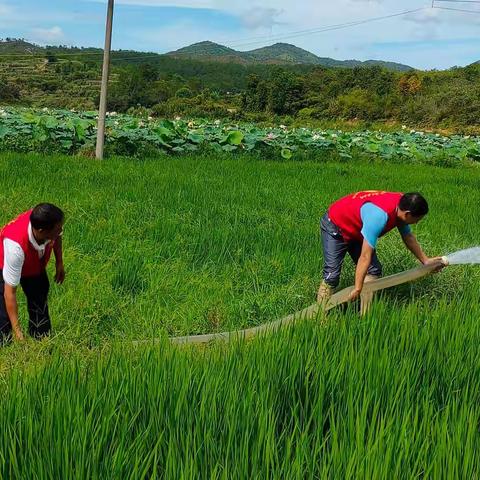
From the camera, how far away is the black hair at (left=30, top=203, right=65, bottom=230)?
265 centimetres

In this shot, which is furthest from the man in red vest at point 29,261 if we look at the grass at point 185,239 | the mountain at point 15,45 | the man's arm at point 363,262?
the mountain at point 15,45

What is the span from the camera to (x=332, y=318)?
309 centimetres

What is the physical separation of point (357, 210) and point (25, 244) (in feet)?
6.83

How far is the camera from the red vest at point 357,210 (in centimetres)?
348

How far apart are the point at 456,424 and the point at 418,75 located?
46.1m

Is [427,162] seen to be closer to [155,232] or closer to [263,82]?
[155,232]

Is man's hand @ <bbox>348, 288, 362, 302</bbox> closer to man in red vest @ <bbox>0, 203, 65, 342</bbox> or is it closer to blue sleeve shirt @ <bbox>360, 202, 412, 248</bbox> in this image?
blue sleeve shirt @ <bbox>360, 202, 412, 248</bbox>

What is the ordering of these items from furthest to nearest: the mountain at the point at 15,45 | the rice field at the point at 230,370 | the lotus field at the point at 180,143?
the mountain at the point at 15,45
the lotus field at the point at 180,143
the rice field at the point at 230,370

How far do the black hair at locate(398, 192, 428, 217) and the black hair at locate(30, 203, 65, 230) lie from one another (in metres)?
1.95

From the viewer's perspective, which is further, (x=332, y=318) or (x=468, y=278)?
(x=468, y=278)

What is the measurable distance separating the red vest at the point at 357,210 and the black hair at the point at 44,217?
6.29ft

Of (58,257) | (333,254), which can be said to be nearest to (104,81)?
(333,254)

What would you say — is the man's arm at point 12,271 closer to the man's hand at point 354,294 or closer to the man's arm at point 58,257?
the man's arm at point 58,257

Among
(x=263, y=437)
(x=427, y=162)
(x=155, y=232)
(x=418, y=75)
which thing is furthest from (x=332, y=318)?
(x=418, y=75)
